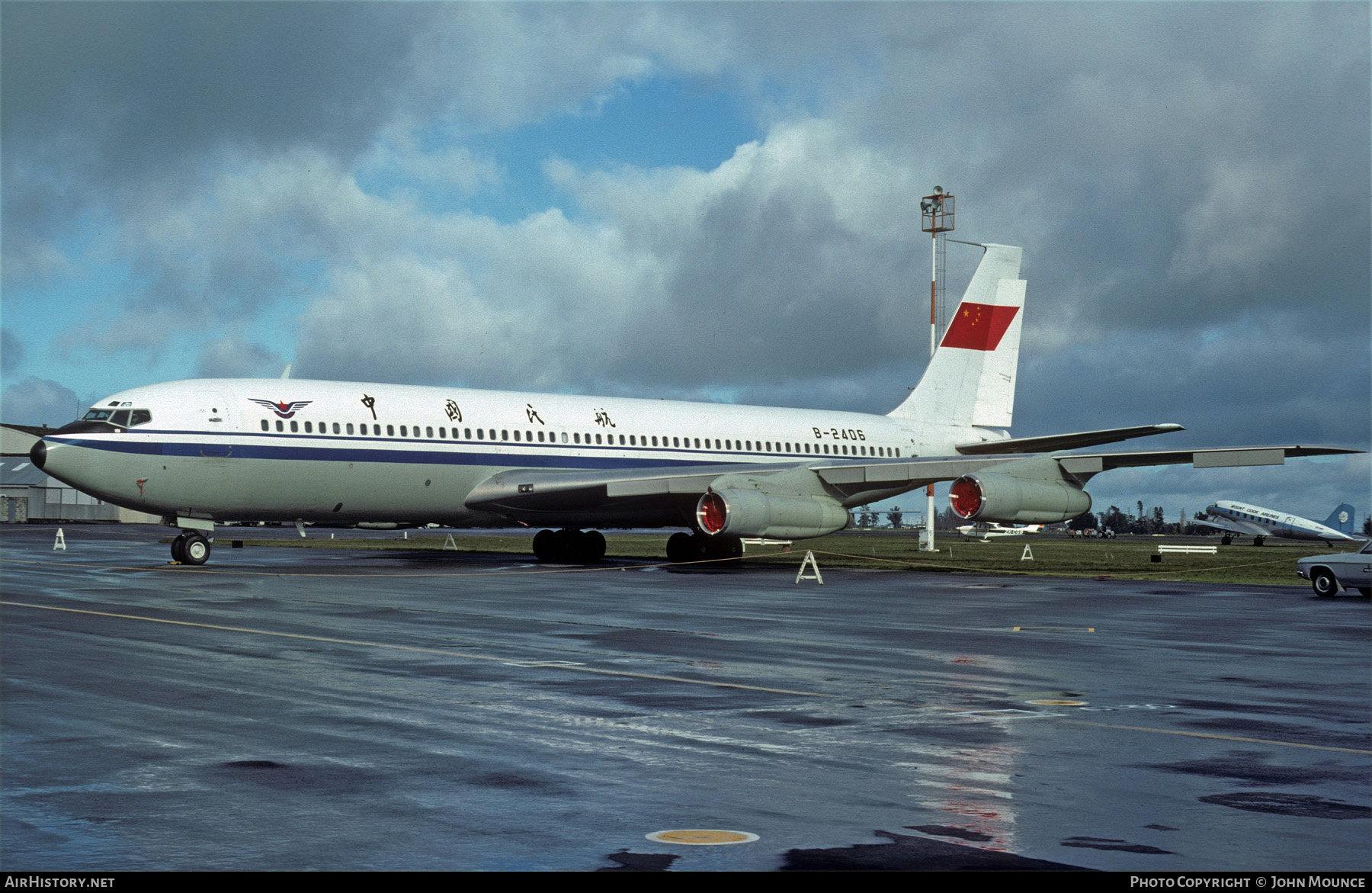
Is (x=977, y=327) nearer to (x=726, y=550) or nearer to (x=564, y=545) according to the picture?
(x=726, y=550)

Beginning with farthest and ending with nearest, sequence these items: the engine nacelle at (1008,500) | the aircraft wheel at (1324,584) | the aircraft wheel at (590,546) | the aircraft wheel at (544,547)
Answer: the aircraft wheel at (590,546)
the aircraft wheel at (544,547)
the engine nacelle at (1008,500)
the aircraft wheel at (1324,584)

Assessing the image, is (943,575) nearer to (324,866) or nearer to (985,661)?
(985,661)

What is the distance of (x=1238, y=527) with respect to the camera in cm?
10494

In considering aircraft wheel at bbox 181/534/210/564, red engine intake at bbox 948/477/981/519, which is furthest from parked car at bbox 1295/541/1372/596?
aircraft wheel at bbox 181/534/210/564

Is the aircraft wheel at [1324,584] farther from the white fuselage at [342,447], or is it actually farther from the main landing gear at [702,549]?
the main landing gear at [702,549]

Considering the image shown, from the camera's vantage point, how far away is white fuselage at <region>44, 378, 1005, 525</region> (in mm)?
32312

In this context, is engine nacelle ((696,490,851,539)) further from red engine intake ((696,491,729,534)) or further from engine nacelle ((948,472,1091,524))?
engine nacelle ((948,472,1091,524))

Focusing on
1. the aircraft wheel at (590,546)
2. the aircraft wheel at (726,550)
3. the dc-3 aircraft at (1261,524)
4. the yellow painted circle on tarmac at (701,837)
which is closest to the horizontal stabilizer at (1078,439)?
the aircraft wheel at (726,550)

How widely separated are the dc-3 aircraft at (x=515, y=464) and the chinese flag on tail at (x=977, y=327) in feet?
17.9

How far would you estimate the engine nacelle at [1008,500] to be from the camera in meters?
35.4

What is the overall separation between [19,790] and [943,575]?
103ft

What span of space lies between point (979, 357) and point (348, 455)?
83.0 ft

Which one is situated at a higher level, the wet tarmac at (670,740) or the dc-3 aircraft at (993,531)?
the dc-3 aircraft at (993,531)

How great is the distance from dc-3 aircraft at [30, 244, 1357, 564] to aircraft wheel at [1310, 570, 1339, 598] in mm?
5011
